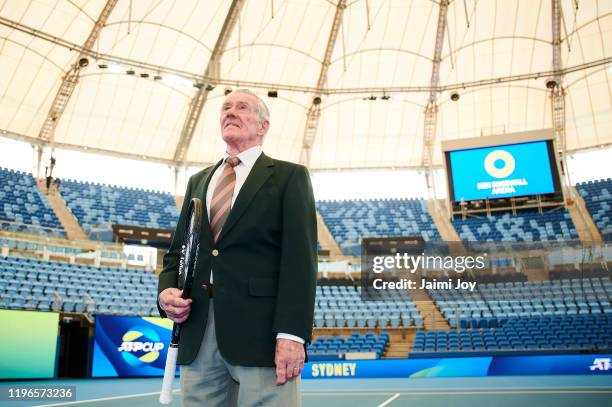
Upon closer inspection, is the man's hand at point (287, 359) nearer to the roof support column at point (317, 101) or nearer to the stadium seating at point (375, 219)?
the roof support column at point (317, 101)

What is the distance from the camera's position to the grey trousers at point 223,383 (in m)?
2.23

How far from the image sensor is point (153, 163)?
32375 mm

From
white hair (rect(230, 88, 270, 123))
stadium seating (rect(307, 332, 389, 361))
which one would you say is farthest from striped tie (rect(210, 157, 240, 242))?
stadium seating (rect(307, 332, 389, 361))

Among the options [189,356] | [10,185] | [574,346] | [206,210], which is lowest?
[574,346]

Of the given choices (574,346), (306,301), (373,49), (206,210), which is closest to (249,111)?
(206,210)

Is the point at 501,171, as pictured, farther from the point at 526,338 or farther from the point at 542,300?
the point at 526,338

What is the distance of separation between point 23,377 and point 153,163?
20.3 m

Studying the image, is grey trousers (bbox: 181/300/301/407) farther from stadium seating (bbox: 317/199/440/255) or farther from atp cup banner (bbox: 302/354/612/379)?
stadium seating (bbox: 317/199/440/255)

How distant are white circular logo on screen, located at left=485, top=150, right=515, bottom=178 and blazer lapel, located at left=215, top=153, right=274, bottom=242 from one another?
17.5 meters

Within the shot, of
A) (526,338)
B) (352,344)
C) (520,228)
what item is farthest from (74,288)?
(520,228)

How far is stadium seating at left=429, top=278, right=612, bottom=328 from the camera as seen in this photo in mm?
19812

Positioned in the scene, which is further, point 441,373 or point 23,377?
point 441,373

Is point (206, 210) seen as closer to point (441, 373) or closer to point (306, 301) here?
point (306, 301)

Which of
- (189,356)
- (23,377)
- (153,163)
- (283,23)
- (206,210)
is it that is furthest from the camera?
(153,163)
